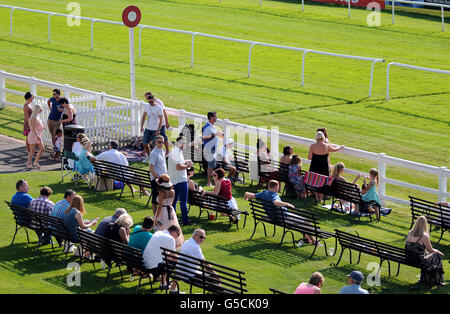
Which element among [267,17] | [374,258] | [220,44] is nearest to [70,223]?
[374,258]

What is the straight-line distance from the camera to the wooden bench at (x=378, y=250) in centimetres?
1417

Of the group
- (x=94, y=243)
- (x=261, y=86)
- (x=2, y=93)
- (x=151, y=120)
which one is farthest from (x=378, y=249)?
(x=2, y=93)

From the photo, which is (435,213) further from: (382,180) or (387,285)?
(387,285)

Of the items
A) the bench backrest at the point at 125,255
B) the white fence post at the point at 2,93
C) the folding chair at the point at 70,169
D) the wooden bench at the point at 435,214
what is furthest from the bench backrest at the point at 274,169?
the white fence post at the point at 2,93

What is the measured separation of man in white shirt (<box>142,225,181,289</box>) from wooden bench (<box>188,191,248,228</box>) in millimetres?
3184

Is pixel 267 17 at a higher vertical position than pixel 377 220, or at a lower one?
higher

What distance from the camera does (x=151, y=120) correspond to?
68.5 feet

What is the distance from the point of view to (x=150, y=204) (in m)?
18.0

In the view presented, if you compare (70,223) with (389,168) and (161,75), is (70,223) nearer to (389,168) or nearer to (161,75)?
(389,168)

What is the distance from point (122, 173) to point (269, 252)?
445 cm

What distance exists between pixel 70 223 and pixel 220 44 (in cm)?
2079

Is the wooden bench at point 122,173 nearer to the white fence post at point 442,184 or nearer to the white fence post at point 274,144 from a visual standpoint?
the white fence post at point 274,144

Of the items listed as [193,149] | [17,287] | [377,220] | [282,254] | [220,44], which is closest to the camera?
[17,287]

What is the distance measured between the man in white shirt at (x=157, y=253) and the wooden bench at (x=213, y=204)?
3184mm
